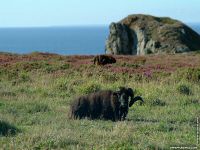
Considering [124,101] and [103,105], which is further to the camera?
[103,105]

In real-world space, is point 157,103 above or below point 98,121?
below

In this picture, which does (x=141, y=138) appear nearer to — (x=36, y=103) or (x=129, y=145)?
(x=129, y=145)

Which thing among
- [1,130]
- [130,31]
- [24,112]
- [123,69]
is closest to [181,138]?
[1,130]

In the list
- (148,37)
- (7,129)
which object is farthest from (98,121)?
(148,37)

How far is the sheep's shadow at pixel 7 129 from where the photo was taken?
40.8ft

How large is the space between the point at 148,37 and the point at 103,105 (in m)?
51.0

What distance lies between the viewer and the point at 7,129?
41.8 feet

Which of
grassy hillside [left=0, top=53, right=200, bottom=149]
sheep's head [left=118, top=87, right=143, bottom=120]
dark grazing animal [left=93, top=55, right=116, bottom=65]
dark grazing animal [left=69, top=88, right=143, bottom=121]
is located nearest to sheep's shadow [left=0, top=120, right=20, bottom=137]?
grassy hillside [left=0, top=53, right=200, bottom=149]

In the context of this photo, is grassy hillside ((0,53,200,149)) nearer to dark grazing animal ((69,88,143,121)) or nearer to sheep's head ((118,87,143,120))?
sheep's head ((118,87,143,120))

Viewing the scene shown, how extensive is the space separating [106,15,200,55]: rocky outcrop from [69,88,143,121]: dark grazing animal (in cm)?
4652

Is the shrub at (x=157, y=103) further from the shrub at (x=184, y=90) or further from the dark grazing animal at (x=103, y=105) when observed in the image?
the shrub at (x=184, y=90)

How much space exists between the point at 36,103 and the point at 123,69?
14.7 m

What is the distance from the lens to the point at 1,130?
1280 centimetres

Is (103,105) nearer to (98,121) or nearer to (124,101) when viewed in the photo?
(124,101)
